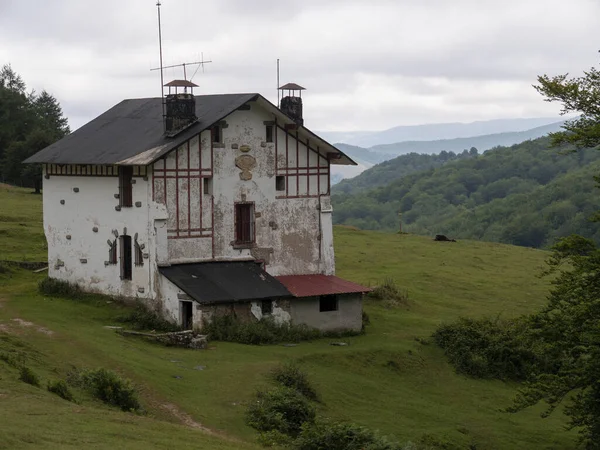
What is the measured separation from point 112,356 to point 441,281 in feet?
92.3

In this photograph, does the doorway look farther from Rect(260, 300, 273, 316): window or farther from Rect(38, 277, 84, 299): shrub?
Rect(38, 277, 84, 299): shrub

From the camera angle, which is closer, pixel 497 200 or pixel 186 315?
pixel 186 315

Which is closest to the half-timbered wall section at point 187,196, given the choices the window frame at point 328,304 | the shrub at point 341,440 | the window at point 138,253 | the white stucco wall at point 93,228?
the white stucco wall at point 93,228

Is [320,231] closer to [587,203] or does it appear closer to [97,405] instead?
[97,405]

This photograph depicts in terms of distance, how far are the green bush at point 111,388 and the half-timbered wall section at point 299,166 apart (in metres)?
17.1

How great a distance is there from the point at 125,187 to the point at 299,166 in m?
7.60

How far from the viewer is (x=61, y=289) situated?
138 feet

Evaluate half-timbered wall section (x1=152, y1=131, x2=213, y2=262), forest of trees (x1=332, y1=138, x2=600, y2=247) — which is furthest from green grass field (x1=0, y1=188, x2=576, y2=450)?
forest of trees (x1=332, y1=138, x2=600, y2=247)

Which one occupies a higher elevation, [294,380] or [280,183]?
[280,183]

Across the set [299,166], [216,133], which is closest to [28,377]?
[216,133]

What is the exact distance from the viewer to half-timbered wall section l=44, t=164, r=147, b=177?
128 feet

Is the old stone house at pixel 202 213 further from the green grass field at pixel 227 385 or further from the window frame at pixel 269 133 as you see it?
the green grass field at pixel 227 385

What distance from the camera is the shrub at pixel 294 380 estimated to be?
3072 cm

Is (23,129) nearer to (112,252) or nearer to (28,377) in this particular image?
(112,252)
